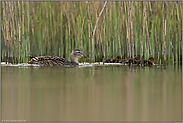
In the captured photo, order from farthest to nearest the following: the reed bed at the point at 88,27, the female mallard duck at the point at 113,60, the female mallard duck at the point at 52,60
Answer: the female mallard duck at the point at 113,60
the reed bed at the point at 88,27
the female mallard duck at the point at 52,60

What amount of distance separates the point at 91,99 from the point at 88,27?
4473 mm

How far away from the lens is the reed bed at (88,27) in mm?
7973

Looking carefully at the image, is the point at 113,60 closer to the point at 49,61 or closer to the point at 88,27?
the point at 88,27

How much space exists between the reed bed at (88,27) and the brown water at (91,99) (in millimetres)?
2796

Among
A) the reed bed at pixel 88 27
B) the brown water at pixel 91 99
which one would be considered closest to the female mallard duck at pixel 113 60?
the reed bed at pixel 88 27

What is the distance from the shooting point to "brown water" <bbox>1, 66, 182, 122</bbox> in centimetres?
295

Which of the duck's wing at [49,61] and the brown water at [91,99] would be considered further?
the duck's wing at [49,61]

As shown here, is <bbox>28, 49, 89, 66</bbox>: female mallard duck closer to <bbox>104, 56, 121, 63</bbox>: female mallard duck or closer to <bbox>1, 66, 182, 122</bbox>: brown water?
<bbox>104, 56, 121, 63</bbox>: female mallard duck

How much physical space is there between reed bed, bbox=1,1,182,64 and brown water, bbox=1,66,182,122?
2796 millimetres

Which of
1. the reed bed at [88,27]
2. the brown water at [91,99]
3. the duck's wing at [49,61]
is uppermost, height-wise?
the reed bed at [88,27]

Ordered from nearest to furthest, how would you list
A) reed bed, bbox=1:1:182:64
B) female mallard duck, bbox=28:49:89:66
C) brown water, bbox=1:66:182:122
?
brown water, bbox=1:66:182:122
female mallard duck, bbox=28:49:89:66
reed bed, bbox=1:1:182:64

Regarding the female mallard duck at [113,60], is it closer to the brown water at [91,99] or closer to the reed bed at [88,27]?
the reed bed at [88,27]

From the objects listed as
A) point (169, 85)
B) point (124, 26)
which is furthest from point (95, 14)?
point (169, 85)

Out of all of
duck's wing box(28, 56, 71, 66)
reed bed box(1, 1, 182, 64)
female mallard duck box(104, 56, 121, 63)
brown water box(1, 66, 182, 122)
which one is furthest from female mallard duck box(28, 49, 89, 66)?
brown water box(1, 66, 182, 122)
